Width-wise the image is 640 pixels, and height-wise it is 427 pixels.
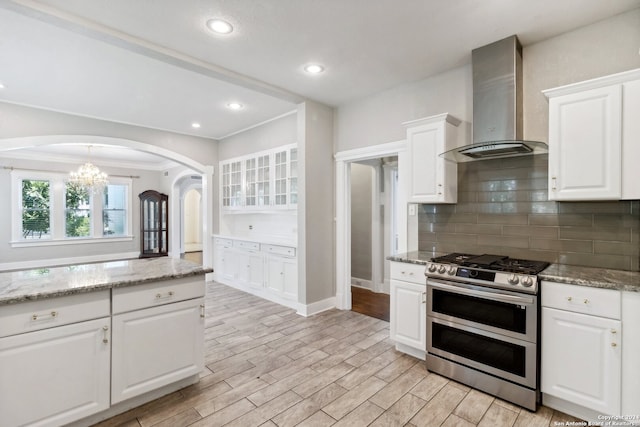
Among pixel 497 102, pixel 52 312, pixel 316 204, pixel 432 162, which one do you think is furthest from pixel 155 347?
pixel 497 102

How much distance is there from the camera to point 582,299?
2016 mm

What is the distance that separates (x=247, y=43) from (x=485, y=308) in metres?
3.01

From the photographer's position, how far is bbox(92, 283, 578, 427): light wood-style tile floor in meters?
2.08

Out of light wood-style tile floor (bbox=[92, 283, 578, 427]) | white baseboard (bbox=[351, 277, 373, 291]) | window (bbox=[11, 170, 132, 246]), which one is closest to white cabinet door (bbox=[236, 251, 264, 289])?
light wood-style tile floor (bbox=[92, 283, 578, 427])

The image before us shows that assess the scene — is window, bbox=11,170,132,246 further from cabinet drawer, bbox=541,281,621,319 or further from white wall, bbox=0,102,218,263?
cabinet drawer, bbox=541,281,621,319

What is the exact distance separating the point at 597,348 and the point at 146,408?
121 inches

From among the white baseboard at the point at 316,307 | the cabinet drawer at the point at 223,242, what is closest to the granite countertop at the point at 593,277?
the white baseboard at the point at 316,307

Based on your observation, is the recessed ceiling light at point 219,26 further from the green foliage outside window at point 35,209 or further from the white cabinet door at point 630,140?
the green foliage outside window at point 35,209

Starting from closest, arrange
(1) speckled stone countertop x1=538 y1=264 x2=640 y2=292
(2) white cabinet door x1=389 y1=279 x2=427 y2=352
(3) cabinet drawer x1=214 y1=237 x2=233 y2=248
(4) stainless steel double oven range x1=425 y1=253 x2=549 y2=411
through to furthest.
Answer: (1) speckled stone countertop x1=538 y1=264 x2=640 y2=292 → (4) stainless steel double oven range x1=425 y1=253 x2=549 y2=411 → (2) white cabinet door x1=389 y1=279 x2=427 y2=352 → (3) cabinet drawer x1=214 y1=237 x2=233 y2=248

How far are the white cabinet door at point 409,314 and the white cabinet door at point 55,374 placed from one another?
7.79 feet

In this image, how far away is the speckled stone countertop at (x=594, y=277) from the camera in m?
1.92

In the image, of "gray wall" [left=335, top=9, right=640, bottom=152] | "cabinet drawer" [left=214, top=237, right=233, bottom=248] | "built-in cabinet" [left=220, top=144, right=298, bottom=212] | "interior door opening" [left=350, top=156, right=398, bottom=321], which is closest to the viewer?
"gray wall" [left=335, top=9, right=640, bottom=152]

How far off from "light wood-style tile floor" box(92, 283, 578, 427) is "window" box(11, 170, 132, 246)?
6849 mm

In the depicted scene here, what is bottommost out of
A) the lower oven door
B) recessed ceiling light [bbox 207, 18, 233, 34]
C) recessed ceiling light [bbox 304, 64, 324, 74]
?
the lower oven door
